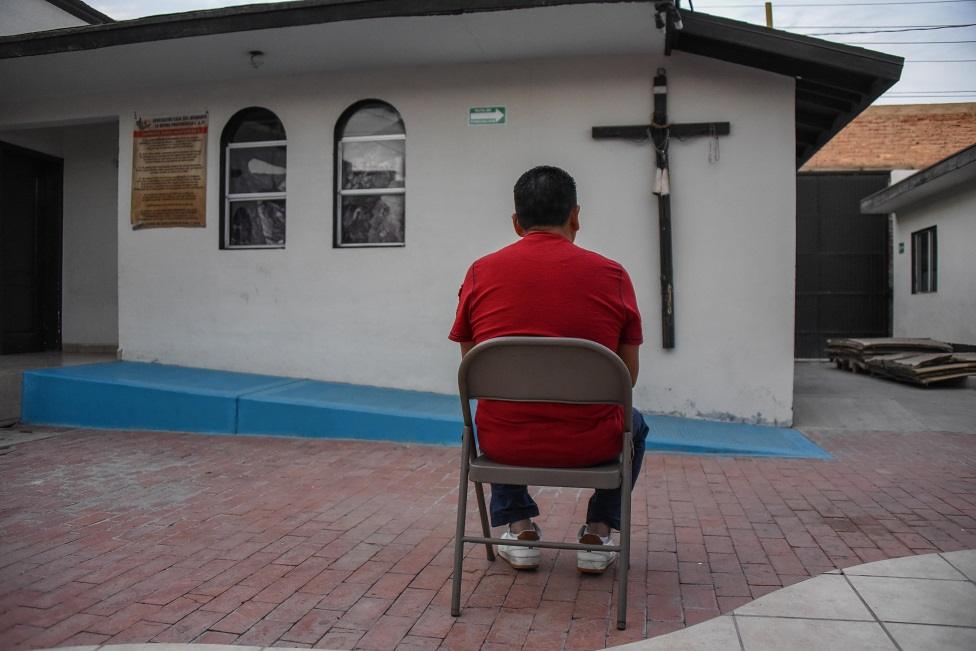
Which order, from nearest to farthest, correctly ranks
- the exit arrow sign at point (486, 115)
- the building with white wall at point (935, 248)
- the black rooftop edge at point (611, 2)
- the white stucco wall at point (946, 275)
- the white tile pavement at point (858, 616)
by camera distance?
the white tile pavement at point (858, 616), the black rooftop edge at point (611, 2), the exit arrow sign at point (486, 115), the building with white wall at point (935, 248), the white stucco wall at point (946, 275)

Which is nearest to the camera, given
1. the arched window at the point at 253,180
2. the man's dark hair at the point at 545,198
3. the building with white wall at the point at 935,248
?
the man's dark hair at the point at 545,198

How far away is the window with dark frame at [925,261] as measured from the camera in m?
14.0

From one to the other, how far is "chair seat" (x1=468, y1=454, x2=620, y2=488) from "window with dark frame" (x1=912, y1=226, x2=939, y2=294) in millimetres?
13386

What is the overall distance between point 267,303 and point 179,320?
112cm

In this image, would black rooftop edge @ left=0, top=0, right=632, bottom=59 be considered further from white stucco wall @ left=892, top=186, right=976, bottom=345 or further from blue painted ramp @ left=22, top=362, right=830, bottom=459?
white stucco wall @ left=892, top=186, right=976, bottom=345

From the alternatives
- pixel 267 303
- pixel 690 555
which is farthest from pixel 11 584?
pixel 267 303

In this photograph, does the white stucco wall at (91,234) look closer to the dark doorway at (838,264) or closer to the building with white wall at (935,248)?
the building with white wall at (935,248)

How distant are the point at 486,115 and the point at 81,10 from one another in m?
7.18

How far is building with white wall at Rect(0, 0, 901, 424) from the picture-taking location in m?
6.66

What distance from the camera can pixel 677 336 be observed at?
6.98m

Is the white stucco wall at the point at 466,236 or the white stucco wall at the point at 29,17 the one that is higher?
the white stucco wall at the point at 29,17

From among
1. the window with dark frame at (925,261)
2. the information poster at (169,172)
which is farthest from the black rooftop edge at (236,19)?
the window with dark frame at (925,261)

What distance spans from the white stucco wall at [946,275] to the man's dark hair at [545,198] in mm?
11919

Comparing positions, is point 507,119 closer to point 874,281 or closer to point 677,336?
point 677,336
